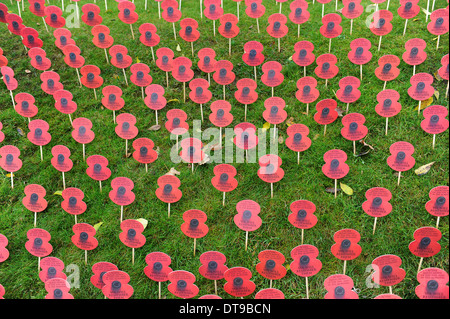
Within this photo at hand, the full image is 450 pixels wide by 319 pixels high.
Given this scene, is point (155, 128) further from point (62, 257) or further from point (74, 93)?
point (62, 257)

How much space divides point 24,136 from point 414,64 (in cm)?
351

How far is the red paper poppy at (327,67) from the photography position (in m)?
3.96

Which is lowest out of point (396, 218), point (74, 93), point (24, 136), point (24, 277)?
point (24, 277)

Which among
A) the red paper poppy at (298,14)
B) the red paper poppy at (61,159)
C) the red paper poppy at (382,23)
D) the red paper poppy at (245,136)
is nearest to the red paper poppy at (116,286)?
the red paper poppy at (61,159)

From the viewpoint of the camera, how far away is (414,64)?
3938 mm

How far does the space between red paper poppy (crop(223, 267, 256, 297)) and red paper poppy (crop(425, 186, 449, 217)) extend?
138 centimetres

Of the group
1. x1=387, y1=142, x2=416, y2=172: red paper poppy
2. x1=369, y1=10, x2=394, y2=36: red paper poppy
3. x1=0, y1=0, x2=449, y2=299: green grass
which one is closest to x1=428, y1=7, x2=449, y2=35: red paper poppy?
x1=0, y1=0, x2=449, y2=299: green grass

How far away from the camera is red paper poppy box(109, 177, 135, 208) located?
3.37 meters

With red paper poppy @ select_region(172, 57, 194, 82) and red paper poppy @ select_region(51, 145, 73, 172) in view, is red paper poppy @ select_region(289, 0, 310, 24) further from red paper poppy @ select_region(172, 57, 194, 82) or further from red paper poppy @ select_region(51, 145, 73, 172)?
red paper poppy @ select_region(51, 145, 73, 172)

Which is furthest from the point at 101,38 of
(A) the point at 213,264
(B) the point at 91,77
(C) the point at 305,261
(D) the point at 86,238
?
(C) the point at 305,261

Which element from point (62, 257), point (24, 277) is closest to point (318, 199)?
point (62, 257)

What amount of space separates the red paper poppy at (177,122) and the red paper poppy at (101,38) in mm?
1073

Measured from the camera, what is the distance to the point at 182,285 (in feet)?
9.76

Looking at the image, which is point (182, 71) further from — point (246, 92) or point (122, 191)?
point (122, 191)
